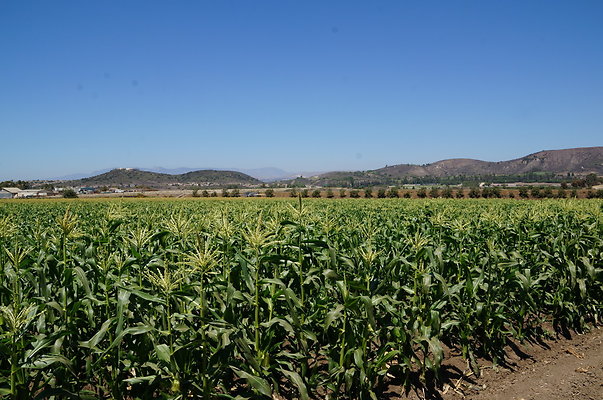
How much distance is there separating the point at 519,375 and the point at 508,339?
985 mm

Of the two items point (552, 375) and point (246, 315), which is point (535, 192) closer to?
point (552, 375)

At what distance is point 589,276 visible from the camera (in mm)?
7371

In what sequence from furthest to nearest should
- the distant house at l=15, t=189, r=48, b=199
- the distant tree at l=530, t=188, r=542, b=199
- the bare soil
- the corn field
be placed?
1. the distant house at l=15, t=189, r=48, b=199
2. the distant tree at l=530, t=188, r=542, b=199
3. the bare soil
4. the corn field

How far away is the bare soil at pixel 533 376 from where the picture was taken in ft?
15.6

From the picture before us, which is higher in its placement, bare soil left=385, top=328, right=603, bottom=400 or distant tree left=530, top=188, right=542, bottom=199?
bare soil left=385, top=328, right=603, bottom=400

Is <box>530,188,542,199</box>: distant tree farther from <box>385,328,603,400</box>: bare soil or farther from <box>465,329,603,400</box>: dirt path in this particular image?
<box>385,328,603,400</box>: bare soil

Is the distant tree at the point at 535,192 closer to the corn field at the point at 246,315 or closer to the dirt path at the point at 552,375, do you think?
the corn field at the point at 246,315

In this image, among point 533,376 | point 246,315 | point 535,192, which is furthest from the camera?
point 535,192

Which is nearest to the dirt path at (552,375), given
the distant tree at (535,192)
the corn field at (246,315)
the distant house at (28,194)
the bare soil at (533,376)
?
the bare soil at (533,376)

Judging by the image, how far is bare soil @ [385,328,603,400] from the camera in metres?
4.77

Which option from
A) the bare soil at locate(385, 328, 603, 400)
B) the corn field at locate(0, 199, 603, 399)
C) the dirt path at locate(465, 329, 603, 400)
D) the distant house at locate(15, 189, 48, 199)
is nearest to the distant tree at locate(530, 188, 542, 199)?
the corn field at locate(0, 199, 603, 399)

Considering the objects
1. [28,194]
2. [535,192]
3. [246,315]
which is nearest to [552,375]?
[246,315]

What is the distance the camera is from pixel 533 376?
5266mm

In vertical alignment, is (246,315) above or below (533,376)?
above
